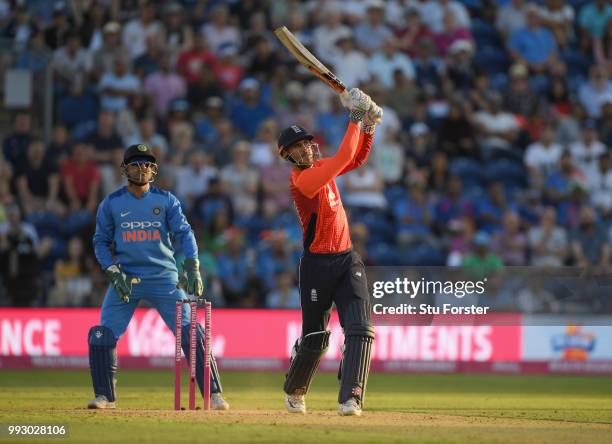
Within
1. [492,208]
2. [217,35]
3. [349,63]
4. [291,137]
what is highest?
[217,35]

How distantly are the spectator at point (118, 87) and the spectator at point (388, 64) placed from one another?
358 centimetres

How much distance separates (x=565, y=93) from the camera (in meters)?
20.9

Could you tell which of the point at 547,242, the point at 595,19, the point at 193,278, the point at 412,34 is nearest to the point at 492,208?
the point at 547,242

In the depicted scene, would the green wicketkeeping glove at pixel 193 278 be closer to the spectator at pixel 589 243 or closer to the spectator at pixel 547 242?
the spectator at pixel 547 242

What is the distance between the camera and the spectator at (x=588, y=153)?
1964cm

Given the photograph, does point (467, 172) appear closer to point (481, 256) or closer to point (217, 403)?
point (481, 256)

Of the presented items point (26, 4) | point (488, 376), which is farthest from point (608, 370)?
point (26, 4)

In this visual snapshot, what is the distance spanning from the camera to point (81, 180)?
18.5m

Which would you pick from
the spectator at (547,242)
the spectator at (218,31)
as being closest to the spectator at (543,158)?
the spectator at (547,242)

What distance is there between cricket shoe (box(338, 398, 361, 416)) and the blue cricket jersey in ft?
5.40

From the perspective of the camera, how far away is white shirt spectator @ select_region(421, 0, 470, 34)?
2097 centimetres

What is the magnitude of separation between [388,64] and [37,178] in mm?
5505

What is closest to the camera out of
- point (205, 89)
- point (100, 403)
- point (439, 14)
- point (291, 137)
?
point (291, 137)

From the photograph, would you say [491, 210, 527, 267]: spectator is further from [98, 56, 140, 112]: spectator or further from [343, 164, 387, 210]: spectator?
[98, 56, 140, 112]: spectator
